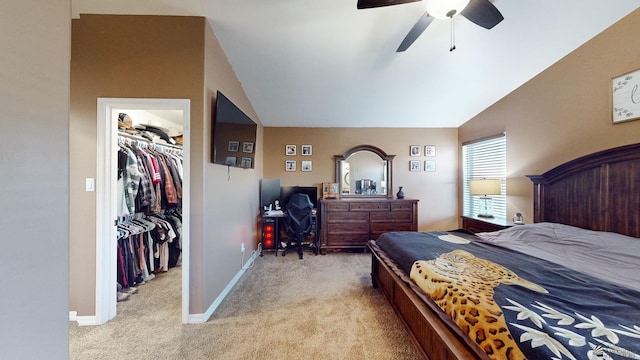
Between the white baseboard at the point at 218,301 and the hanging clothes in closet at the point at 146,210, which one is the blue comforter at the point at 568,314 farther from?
the hanging clothes in closet at the point at 146,210

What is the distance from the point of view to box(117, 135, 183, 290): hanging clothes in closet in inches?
99.7

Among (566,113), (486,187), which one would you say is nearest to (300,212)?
(486,187)

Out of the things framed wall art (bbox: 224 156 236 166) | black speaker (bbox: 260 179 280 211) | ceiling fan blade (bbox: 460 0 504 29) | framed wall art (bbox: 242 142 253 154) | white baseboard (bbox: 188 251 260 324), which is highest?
ceiling fan blade (bbox: 460 0 504 29)

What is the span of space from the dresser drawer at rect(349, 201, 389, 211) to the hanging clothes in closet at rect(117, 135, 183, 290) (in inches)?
107

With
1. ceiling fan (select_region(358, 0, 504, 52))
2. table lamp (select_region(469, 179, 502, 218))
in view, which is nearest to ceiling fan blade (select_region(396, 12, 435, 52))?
ceiling fan (select_region(358, 0, 504, 52))

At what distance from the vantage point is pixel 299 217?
12.6 ft

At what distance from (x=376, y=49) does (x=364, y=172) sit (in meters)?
2.32

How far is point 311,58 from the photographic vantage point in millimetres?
2713

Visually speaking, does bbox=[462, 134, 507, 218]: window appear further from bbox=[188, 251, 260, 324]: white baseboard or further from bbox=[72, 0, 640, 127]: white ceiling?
bbox=[188, 251, 260, 324]: white baseboard

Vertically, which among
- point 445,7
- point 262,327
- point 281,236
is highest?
point 445,7

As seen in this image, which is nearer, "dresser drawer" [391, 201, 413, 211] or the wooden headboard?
the wooden headboard

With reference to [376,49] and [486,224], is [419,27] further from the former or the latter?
[486,224]

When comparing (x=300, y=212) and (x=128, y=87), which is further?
(x=300, y=212)

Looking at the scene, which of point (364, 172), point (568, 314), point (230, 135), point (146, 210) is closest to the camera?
point (568, 314)
